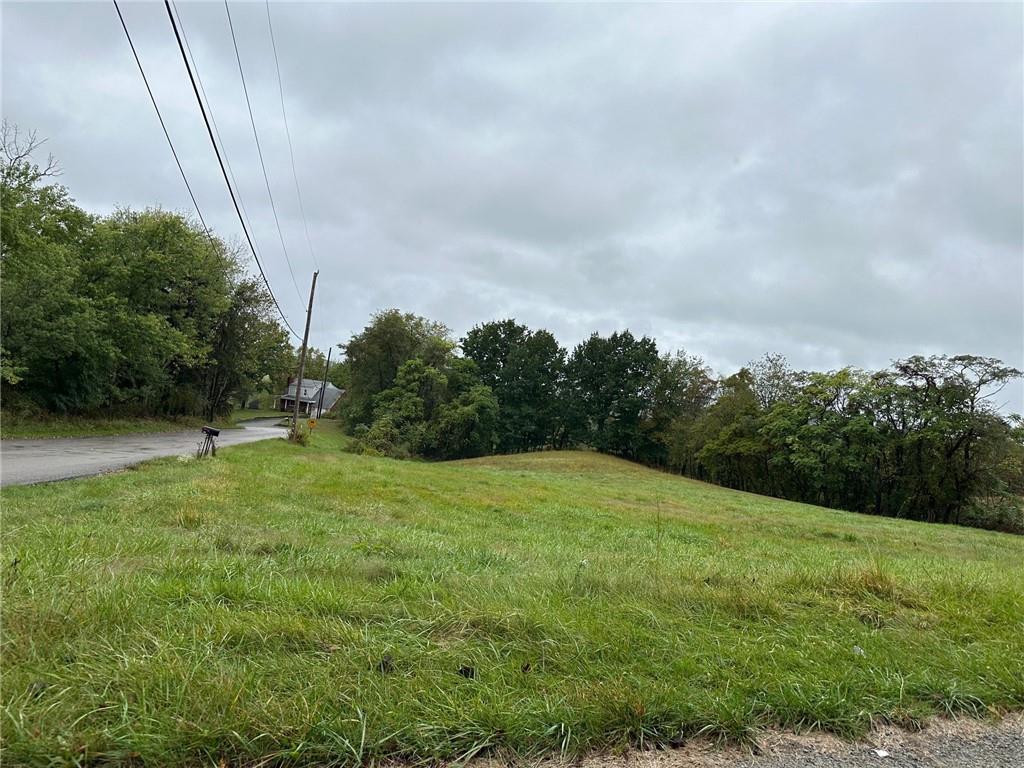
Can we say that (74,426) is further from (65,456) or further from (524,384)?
(524,384)

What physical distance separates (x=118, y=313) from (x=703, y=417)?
4026 cm

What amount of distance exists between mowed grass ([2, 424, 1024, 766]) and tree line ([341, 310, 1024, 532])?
30.4 meters

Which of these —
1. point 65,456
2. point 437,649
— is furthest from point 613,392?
point 437,649

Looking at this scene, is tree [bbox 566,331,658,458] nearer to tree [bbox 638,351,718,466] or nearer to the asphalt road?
tree [bbox 638,351,718,466]

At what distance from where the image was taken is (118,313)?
23.2 meters

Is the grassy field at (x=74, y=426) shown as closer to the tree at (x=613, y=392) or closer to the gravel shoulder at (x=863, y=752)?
the gravel shoulder at (x=863, y=752)

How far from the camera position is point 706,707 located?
222 centimetres

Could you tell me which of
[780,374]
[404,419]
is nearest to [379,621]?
[404,419]

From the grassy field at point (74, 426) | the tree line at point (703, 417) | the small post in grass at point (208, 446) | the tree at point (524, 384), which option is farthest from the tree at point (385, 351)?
the small post in grass at point (208, 446)

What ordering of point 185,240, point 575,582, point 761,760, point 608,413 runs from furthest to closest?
point 608,413 < point 185,240 < point 575,582 < point 761,760

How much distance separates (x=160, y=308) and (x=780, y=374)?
145 ft

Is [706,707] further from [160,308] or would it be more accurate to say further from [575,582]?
[160,308]

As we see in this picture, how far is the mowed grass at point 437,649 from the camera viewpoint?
1870 mm

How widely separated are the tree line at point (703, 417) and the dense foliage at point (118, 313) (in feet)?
37.5
